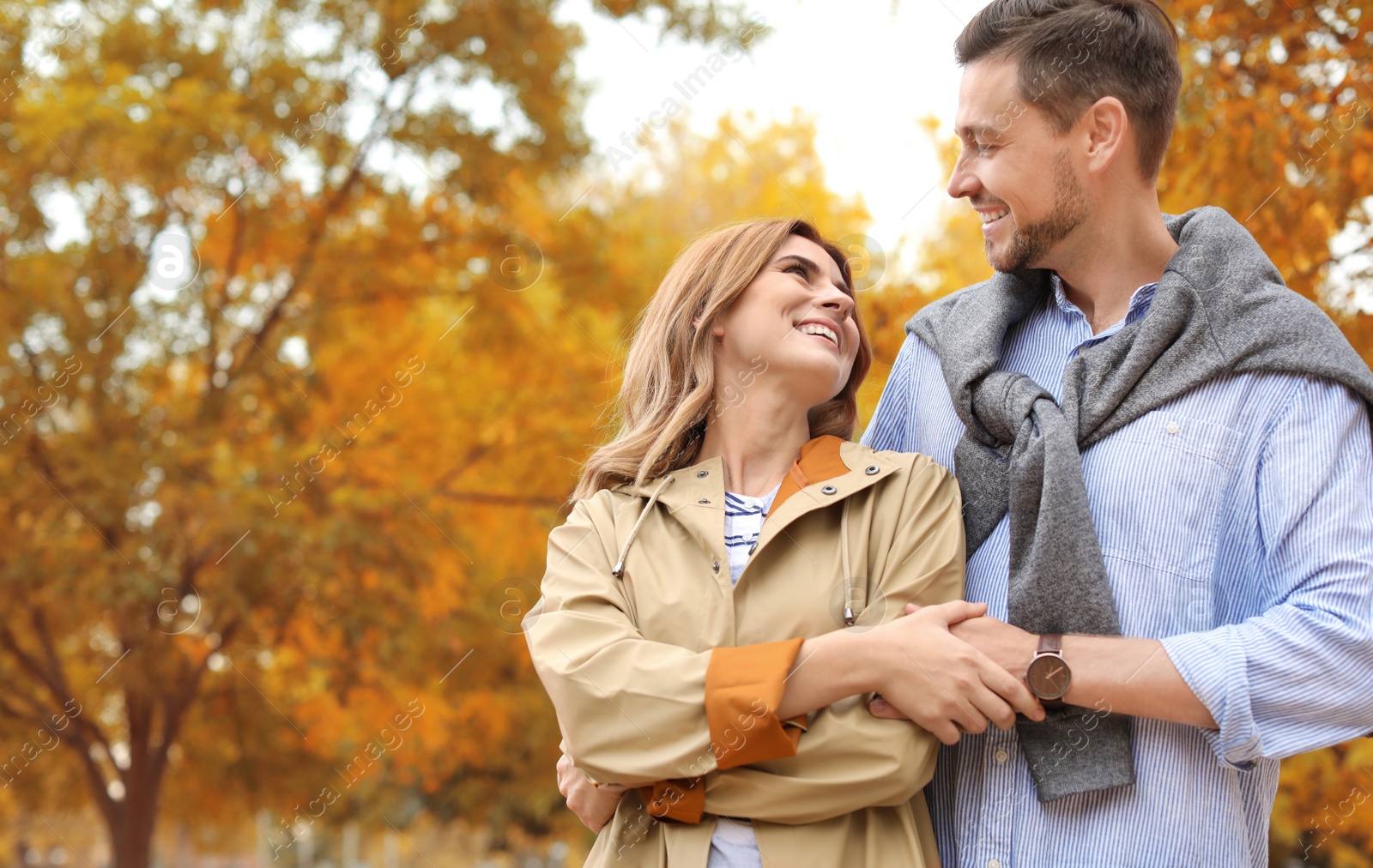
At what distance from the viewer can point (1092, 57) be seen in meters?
2.51

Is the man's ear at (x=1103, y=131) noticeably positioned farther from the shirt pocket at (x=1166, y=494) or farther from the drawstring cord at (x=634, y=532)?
the drawstring cord at (x=634, y=532)

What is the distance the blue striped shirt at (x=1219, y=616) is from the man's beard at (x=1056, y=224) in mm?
440

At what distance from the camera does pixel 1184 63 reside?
4.39m

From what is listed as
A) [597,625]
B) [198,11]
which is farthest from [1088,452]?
[198,11]

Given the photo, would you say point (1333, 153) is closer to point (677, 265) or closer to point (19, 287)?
point (677, 265)

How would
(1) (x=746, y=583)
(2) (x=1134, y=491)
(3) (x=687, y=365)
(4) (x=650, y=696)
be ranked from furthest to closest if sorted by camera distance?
(3) (x=687, y=365) < (1) (x=746, y=583) < (2) (x=1134, y=491) < (4) (x=650, y=696)

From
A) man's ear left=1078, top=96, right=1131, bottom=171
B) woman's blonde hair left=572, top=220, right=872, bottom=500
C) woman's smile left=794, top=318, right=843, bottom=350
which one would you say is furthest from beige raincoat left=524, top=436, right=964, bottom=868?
man's ear left=1078, top=96, right=1131, bottom=171

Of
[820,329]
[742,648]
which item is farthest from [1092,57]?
[742,648]

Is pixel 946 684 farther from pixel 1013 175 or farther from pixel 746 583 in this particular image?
pixel 1013 175

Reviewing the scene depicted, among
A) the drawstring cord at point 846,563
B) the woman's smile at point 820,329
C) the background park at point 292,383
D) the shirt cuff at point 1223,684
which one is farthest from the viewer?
the background park at point 292,383

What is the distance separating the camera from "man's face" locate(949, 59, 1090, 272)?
2473 millimetres

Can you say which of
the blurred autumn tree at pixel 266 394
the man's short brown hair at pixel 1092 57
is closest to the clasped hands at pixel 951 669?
the man's short brown hair at pixel 1092 57

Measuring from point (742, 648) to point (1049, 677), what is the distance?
51 cm

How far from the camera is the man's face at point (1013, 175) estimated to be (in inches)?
97.3
